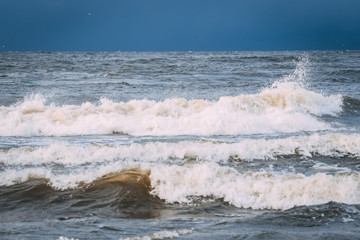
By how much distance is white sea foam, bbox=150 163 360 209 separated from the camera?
5.66 m

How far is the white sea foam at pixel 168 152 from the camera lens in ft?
26.5

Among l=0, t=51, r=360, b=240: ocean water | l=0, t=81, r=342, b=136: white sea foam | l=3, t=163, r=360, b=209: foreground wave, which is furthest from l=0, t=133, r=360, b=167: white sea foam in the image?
l=0, t=81, r=342, b=136: white sea foam

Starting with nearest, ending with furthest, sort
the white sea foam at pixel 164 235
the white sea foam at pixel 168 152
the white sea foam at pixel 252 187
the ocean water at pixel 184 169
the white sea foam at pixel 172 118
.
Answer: the white sea foam at pixel 164 235 < the ocean water at pixel 184 169 < the white sea foam at pixel 252 187 < the white sea foam at pixel 168 152 < the white sea foam at pixel 172 118

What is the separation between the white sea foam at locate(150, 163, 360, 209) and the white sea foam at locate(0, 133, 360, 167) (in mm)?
1611

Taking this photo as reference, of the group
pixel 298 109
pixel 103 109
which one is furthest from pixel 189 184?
pixel 298 109

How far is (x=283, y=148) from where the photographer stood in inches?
347

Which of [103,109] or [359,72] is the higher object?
[359,72]

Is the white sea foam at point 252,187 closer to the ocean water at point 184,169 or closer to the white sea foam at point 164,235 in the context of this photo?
the ocean water at point 184,169

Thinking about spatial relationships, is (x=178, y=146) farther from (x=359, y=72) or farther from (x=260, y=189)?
(x=359, y=72)

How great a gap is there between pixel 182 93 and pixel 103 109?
7.02m

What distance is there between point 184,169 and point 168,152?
1.86 metres

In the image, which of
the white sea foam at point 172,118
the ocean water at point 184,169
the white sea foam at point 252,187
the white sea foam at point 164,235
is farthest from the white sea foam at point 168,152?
the white sea foam at point 164,235

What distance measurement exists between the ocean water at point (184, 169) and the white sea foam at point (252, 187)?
16 mm

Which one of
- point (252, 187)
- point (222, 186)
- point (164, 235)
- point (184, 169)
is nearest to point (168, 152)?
point (184, 169)
